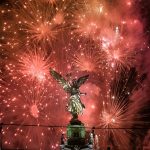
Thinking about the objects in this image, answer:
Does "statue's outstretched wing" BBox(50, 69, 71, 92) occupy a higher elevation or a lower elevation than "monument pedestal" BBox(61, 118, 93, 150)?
higher

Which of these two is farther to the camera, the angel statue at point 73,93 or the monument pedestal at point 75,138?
the angel statue at point 73,93

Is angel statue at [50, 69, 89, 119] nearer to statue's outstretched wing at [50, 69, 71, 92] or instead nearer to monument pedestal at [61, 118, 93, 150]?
statue's outstretched wing at [50, 69, 71, 92]

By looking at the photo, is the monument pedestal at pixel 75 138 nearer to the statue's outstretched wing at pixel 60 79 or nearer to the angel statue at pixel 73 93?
the angel statue at pixel 73 93

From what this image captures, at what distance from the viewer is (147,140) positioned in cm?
4219

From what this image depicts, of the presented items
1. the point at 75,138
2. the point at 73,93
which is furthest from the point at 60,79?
the point at 75,138

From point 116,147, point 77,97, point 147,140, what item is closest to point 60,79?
point 77,97

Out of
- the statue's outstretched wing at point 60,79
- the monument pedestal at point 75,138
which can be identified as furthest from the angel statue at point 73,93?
the monument pedestal at point 75,138

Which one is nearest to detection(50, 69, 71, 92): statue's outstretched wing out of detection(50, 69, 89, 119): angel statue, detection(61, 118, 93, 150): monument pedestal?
detection(50, 69, 89, 119): angel statue

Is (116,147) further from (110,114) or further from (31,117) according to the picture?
(31,117)

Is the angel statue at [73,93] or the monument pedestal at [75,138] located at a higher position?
the angel statue at [73,93]

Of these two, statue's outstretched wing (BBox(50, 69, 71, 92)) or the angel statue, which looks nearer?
statue's outstretched wing (BBox(50, 69, 71, 92))

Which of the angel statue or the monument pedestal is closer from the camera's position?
the monument pedestal

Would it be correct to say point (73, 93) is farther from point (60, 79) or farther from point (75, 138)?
point (75, 138)

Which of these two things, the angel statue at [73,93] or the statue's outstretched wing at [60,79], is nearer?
the statue's outstretched wing at [60,79]
